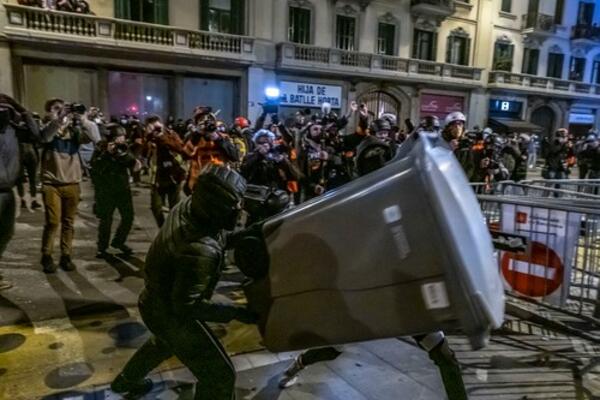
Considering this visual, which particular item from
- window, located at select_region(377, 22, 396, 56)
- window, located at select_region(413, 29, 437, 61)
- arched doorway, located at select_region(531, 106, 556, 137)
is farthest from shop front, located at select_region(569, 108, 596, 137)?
window, located at select_region(377, 22, 396, 56)

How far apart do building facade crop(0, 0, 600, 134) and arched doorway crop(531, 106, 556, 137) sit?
0.08 meters

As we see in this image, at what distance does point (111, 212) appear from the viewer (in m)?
5.39

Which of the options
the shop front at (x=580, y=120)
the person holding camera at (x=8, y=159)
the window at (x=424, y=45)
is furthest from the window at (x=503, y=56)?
the person holding camera at (x=8, y=159)

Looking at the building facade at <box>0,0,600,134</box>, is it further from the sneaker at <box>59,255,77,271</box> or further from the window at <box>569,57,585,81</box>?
the sneaker at <box>59,255,77,271</box>

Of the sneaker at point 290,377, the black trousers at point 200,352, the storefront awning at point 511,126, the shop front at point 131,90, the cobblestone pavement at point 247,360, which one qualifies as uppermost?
the shop front at point 131,90

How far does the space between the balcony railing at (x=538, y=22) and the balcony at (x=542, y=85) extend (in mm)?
2673

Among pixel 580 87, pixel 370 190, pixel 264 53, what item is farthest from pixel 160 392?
pixel 580 87

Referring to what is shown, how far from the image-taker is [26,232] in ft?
21.4

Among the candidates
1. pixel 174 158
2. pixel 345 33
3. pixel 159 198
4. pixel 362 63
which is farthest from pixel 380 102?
pixel 159 198

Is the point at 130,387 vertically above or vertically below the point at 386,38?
below

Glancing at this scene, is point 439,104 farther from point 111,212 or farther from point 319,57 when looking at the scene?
point 111,212

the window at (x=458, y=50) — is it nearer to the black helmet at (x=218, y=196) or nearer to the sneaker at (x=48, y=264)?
the sneaker at (x=48, y=264)

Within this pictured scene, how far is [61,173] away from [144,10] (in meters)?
14.1

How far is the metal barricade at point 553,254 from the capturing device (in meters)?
3.57
